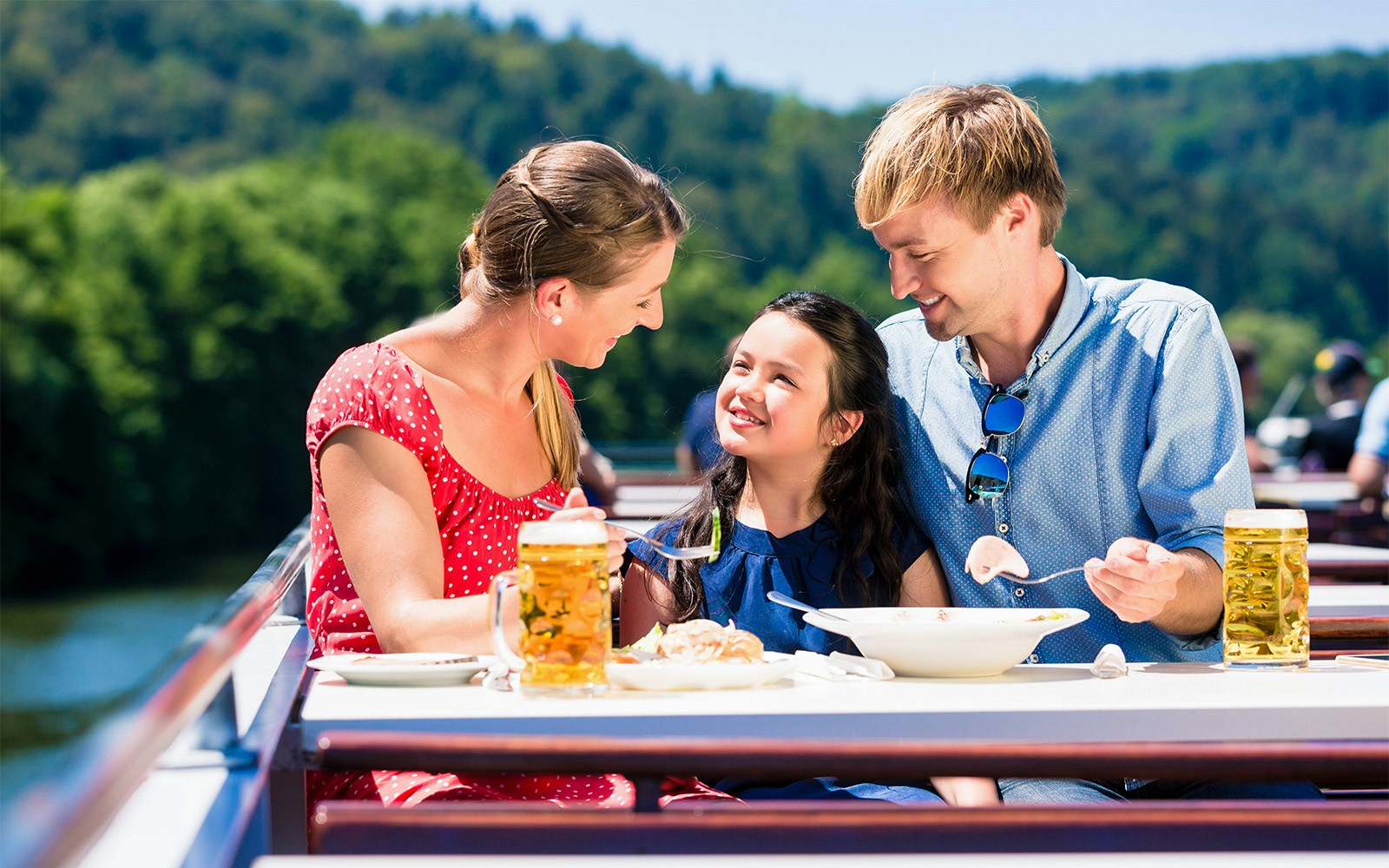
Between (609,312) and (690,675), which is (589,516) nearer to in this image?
(690,675)

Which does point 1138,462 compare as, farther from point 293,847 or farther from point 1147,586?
→ point 293,847

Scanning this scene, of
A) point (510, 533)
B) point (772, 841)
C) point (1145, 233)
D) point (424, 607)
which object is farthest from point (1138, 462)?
point (1145, 233)

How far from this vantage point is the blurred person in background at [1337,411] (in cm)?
873

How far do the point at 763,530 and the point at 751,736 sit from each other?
917 mm

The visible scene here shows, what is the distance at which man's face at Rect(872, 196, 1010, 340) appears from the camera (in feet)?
7.85

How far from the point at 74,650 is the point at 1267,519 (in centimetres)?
3889

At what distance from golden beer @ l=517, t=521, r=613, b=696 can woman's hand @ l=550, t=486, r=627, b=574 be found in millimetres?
56

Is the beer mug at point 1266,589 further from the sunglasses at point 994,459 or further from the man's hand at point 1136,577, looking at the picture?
the sunglasses at point 994,459

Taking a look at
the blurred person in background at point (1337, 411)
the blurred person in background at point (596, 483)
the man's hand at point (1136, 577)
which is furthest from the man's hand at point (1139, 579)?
the blurred person in background at point (1337, 411)

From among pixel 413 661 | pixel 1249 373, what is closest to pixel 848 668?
pixel 413 661

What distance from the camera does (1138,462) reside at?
2.36 meters

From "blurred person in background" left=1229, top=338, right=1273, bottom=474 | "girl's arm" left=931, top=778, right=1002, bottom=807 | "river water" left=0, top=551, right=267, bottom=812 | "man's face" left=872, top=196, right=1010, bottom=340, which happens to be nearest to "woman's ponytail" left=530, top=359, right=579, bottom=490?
"man's face" left=872, top=196, right=1010, bottom=340

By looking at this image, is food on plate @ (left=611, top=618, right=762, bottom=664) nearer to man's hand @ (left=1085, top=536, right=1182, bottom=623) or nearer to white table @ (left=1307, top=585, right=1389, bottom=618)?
man's hand @ (left=1085, top=536, right=1182, bottom=623)

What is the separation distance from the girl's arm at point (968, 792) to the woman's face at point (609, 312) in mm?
842
